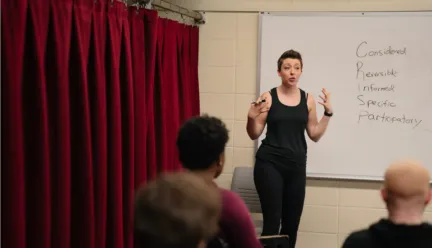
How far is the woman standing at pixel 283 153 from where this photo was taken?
2443 millimetres

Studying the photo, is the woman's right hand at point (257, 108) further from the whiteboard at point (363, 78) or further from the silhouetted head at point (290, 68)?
the whiteboard at point (363, 78)

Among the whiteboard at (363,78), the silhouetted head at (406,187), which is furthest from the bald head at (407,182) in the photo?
the whiteboard at (363,78)

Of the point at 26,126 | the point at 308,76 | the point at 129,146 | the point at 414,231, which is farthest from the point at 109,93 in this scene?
the point at 308,76

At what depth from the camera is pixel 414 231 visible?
1289mm

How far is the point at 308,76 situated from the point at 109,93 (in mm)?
1491

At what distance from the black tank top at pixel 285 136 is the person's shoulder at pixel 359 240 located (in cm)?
111

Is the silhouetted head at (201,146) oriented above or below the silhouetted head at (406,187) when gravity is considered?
above

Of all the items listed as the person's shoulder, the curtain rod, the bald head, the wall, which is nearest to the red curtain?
the curtain rod

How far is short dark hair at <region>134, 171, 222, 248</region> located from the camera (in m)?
0.91

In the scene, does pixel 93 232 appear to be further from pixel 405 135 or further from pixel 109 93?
pixel 405 135

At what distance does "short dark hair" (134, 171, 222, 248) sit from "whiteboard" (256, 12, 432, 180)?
7.62 feet

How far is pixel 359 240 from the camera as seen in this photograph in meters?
1.33

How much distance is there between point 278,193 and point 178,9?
4.13 feet

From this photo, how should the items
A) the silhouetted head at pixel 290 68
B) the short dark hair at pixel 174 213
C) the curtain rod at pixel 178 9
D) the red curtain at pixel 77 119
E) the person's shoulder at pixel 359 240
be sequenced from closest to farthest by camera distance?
the short dark hair at pixel 174 213 → the person's shoulder at pixel 359 240 → the red curtain at pixel 77 119 → the silhouetted head at pixel 290 68 → the curtain rod at pixel 178 9
